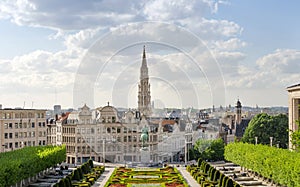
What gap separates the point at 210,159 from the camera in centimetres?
9444

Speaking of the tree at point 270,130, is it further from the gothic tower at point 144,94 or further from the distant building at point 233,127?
the distant building at point 233,127

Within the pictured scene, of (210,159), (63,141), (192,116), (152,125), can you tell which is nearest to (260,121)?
(210,159)

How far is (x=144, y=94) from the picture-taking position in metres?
116

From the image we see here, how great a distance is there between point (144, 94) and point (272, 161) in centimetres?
6656

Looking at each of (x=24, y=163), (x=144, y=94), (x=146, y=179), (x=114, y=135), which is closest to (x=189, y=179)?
(x=146, y=179)

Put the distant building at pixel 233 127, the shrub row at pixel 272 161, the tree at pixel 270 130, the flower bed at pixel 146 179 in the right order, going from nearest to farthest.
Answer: the shrub row at pixel 272 161 → the flower bed at pixel 146 179 → the tree at pixel 270 130 → the distant building at pixel 233 127

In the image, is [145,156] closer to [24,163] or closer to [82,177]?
[82,177]

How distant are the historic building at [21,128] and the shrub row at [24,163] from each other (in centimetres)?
2438

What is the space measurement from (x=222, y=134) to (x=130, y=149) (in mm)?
29319

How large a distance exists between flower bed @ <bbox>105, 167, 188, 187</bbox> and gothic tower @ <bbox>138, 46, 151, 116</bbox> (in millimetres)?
46488

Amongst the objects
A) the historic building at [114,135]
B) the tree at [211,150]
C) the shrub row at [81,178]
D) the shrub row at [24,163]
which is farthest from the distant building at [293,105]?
the historic building at [114,135]

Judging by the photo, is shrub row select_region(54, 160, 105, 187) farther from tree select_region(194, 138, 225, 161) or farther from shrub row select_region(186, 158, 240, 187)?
tree select_region(194, 138, 225, 161)

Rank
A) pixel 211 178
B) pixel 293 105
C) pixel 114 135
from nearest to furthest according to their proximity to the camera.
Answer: pixel 211 178 → pixel 293 105 → pixel 114 135

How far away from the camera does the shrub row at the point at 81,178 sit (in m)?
46.7
